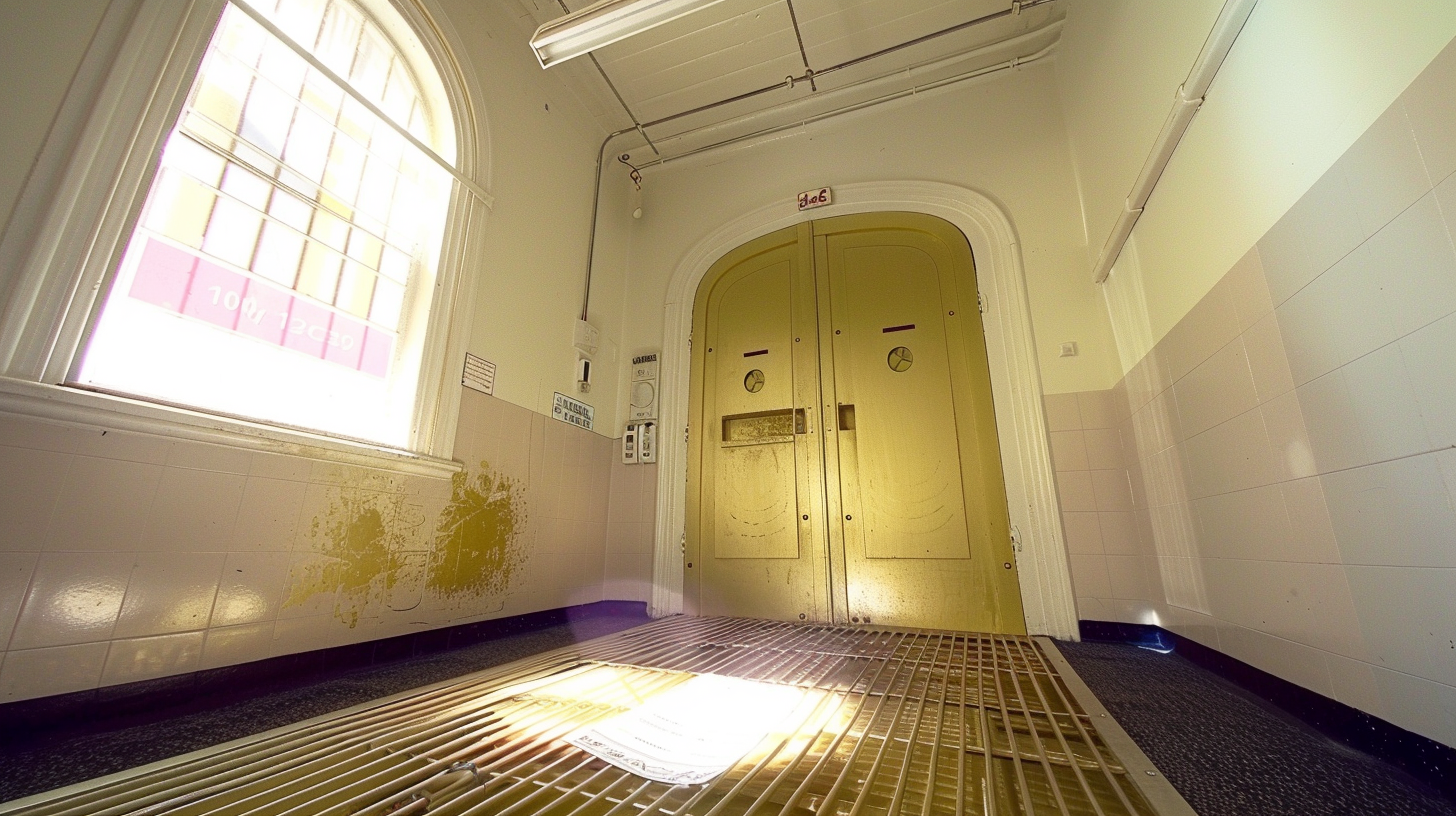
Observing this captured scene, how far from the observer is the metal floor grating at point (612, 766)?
2.39 ft

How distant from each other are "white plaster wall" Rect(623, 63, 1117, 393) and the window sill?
190 centimetres

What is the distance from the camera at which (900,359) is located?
2.84 m

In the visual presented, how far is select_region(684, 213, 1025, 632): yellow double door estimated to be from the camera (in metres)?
2.53

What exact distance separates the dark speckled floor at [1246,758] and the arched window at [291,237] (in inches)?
98.7

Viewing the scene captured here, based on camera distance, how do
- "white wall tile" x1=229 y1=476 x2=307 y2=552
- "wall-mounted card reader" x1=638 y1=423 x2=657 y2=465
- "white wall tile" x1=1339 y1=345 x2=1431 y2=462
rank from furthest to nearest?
"wall-mounted card reader" x1=638 y1=423 x2=657 y2=465, "white wall tile" x1=229 y1=476 x2=307 y2=552, "white wall tile" x1=1339 y1=345 x2=1431 y2=462

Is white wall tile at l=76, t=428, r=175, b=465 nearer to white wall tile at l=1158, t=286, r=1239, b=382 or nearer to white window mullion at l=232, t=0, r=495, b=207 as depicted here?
white window mullion at l=232, t=0, r=495, b=207

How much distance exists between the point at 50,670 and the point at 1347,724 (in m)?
2.93

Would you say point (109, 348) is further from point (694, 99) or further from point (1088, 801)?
point (694, 99)

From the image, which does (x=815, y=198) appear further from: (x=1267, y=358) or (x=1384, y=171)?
(x=1384, y=171)

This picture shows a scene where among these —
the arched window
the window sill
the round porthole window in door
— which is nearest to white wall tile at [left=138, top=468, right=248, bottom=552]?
the window sill

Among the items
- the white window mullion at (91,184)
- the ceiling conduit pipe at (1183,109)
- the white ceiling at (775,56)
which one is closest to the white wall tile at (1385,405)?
the ceiling conduit pipe at (1183,109)

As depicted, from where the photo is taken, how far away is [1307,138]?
3.72ft

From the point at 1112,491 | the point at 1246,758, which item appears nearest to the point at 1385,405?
the point at 1246,758

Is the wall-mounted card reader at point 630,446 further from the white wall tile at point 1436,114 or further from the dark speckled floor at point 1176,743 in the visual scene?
the white wall tile at point 1436,114
